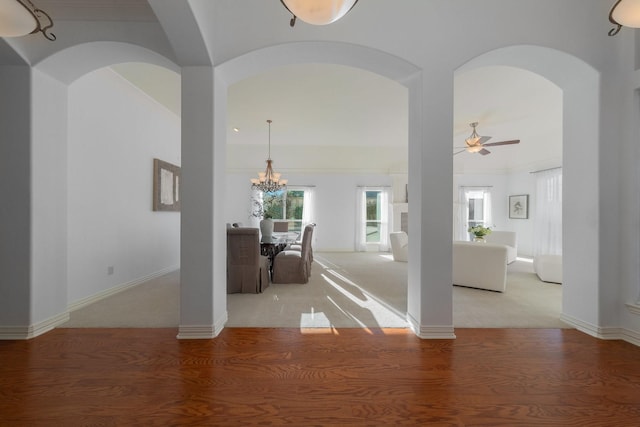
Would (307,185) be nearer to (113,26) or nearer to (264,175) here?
(264,175)

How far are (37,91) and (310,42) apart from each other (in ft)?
8.06

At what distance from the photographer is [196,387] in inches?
65.7

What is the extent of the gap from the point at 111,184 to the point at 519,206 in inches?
362

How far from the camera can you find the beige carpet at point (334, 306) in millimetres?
2645

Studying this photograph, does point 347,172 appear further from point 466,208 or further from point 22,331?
point 22,331

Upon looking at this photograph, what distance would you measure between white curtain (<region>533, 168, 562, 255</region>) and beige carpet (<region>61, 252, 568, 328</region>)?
2760 mm

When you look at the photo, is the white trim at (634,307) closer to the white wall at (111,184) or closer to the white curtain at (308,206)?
the white wall at (111,184)

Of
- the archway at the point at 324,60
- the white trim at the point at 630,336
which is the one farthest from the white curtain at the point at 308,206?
the white trim at the point at 630,336

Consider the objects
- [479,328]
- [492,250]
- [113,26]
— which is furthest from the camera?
[492,250]

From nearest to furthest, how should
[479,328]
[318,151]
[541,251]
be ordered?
[479,328] < [541,251] < [318,151]

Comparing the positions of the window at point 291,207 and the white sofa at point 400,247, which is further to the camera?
the window at point 291,207

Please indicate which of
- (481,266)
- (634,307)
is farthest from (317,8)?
(481,266)

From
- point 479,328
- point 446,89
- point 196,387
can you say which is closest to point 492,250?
point 479,328

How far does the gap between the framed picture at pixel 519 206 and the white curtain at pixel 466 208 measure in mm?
524
